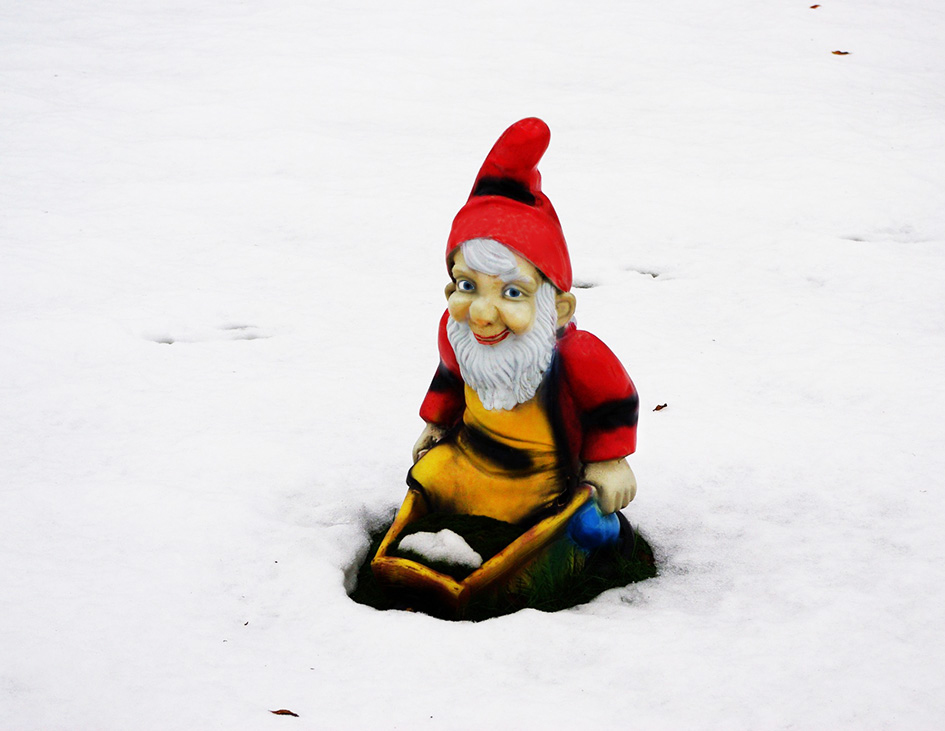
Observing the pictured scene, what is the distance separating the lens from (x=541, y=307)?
2.80 m

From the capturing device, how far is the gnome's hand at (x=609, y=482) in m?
2.92

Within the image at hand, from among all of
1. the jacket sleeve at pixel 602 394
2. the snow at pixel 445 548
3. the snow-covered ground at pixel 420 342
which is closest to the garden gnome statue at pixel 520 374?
the jacket sleeve at pixel 602 394

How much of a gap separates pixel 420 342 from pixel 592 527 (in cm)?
191

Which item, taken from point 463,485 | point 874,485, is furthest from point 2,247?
point 874,485

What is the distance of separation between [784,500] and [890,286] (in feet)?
6.45

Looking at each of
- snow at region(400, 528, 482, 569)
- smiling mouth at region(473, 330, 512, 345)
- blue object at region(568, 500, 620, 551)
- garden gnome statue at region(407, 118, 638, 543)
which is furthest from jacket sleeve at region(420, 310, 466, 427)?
blue object at region(568, 500, 620, 551)

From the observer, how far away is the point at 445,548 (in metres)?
2.85

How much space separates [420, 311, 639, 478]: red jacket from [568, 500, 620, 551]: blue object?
16 cm

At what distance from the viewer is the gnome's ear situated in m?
2.87

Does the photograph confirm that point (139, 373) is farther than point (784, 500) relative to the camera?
Yes

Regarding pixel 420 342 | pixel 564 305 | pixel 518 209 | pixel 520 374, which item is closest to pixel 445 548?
pixel 520 374

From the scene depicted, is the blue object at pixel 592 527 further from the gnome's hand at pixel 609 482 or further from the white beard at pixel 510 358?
the white beard at pixel 510 358

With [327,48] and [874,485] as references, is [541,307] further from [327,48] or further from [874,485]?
[327,48]

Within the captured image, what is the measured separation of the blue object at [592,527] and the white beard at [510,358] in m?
0.40
